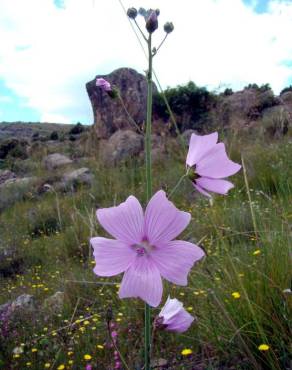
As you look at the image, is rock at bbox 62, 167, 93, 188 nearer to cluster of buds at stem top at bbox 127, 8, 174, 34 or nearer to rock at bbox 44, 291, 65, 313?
rock at bbox 44, 291, 65, 313

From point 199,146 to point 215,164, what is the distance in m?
0.06

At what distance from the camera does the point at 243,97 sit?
11102 mm

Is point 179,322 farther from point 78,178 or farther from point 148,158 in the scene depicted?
point 78,178

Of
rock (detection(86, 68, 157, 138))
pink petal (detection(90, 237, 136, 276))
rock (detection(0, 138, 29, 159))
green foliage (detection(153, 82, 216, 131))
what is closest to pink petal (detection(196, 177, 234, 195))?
pink petal (detection(90, 237, 136, 276))

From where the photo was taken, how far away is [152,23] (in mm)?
1116

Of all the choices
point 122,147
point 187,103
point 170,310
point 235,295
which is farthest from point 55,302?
point 187,103

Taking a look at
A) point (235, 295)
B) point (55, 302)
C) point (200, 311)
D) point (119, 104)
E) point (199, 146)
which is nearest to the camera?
point (199, 146)

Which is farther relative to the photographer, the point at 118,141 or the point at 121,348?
the point at 118,141

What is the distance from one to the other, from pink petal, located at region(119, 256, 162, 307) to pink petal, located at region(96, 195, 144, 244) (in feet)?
0.21

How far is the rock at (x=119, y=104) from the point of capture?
11.2m

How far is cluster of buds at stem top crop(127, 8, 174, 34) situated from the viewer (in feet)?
3.66

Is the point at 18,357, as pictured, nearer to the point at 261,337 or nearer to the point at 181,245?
the point at 261,337

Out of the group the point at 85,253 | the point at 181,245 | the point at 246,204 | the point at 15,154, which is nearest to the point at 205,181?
the point at 181,245

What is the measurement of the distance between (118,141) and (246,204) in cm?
630
